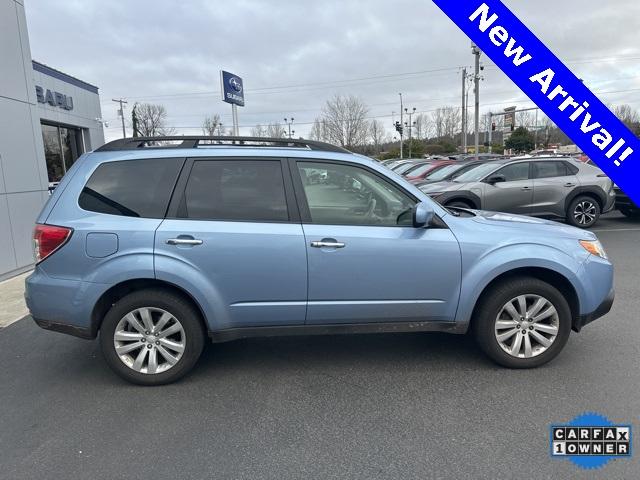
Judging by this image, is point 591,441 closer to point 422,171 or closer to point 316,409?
point 316,409

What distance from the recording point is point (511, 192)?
991 centimetres

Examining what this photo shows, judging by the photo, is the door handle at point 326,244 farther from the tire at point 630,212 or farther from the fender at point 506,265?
the tire at point 630,212

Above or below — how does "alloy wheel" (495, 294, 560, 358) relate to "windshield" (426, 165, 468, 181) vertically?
below

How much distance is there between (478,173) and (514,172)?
2.47ft

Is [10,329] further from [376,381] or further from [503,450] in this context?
[503,450]

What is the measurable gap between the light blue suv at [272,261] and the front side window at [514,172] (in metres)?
6.74

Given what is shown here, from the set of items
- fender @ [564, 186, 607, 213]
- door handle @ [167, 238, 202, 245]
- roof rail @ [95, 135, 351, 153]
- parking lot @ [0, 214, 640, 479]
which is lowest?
parking lot @ [0, 214, 640, 479]

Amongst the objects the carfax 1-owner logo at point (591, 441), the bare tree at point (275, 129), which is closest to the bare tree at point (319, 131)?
the bare tree at point (275, 129)

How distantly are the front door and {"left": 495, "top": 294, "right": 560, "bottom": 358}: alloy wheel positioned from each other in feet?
1.46

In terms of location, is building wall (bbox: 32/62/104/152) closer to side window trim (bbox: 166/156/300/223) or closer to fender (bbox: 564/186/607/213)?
side window trim (bbox: 166/156/300/223)

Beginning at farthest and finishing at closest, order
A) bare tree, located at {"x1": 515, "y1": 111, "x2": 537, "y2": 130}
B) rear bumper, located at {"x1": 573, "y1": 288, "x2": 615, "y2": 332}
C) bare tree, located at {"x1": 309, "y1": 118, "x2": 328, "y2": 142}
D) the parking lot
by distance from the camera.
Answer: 1. bare tree, located at {"x1": 515, "y1": 111, "x2": 537, "y2": 130}
2. bare tree, located at {"x1": 309, "y1": 118, "x2": 328, "y2": 142}
3. rear bumper, located at {"x1": 573, "y1": 288, "x2": 615, "y2": 332}
4. the parking lot

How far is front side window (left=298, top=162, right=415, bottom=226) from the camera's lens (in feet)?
11.7

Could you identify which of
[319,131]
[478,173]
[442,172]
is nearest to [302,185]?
[478,173]

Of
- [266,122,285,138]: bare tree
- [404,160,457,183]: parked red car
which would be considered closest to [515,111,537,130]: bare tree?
[266,122,285,138]: bare tree
